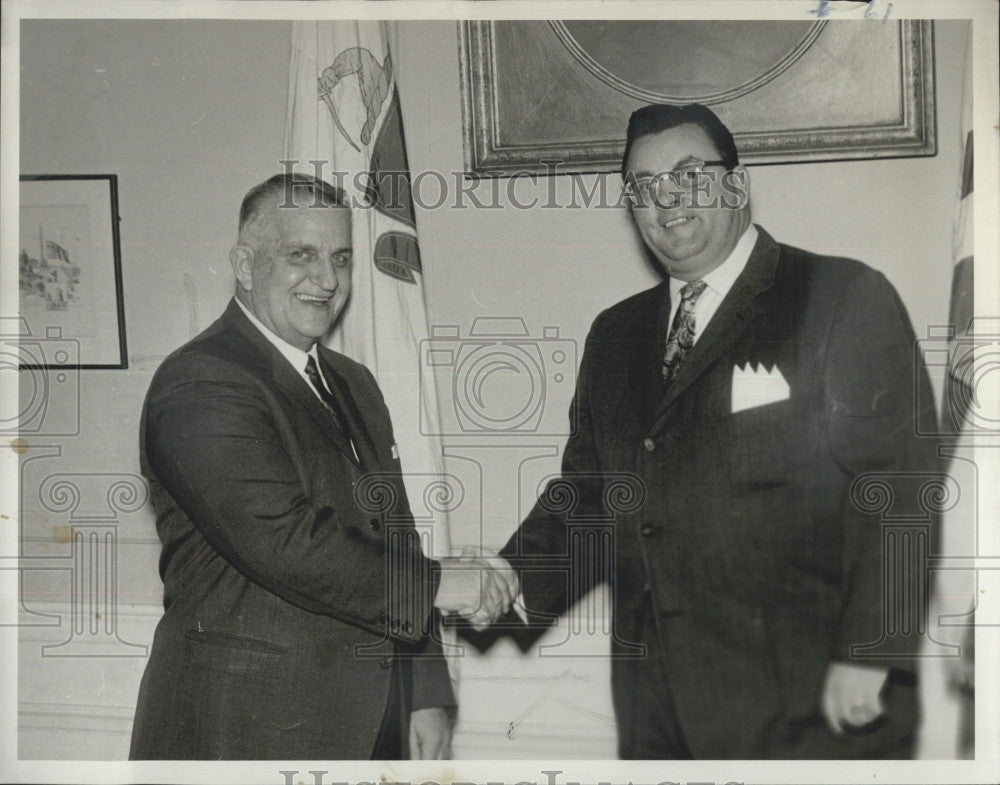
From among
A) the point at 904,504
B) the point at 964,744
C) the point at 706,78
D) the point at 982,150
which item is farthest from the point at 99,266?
the point at 964,744

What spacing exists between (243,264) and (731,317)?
4.14ft

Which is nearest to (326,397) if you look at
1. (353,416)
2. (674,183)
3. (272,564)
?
(353,416)

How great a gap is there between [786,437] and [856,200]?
640 millimetres

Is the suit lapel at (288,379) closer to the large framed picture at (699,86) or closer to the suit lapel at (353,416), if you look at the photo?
the suit lapel at (353,416)

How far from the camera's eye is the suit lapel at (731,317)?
2.41 metres

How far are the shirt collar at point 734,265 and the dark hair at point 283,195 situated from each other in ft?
3.32

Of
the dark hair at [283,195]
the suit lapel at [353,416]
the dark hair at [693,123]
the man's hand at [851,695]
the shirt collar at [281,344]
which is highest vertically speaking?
the dark hair at [693,123]

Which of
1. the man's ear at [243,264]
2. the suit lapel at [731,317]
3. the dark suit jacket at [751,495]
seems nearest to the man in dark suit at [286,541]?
the man's ear at [243,264]

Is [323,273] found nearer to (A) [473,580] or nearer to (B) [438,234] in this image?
(B) [438,234]

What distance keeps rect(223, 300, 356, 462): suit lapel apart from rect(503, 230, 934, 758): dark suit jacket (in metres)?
0.53

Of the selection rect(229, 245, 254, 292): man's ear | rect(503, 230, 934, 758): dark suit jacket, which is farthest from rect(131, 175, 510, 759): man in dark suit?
rect(503, 230, 934, 758): dark suit jacket

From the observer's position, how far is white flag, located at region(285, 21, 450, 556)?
2453 mm

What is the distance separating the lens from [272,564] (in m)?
2.38

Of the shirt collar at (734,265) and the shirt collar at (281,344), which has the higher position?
the shirt collar at (734,265)
